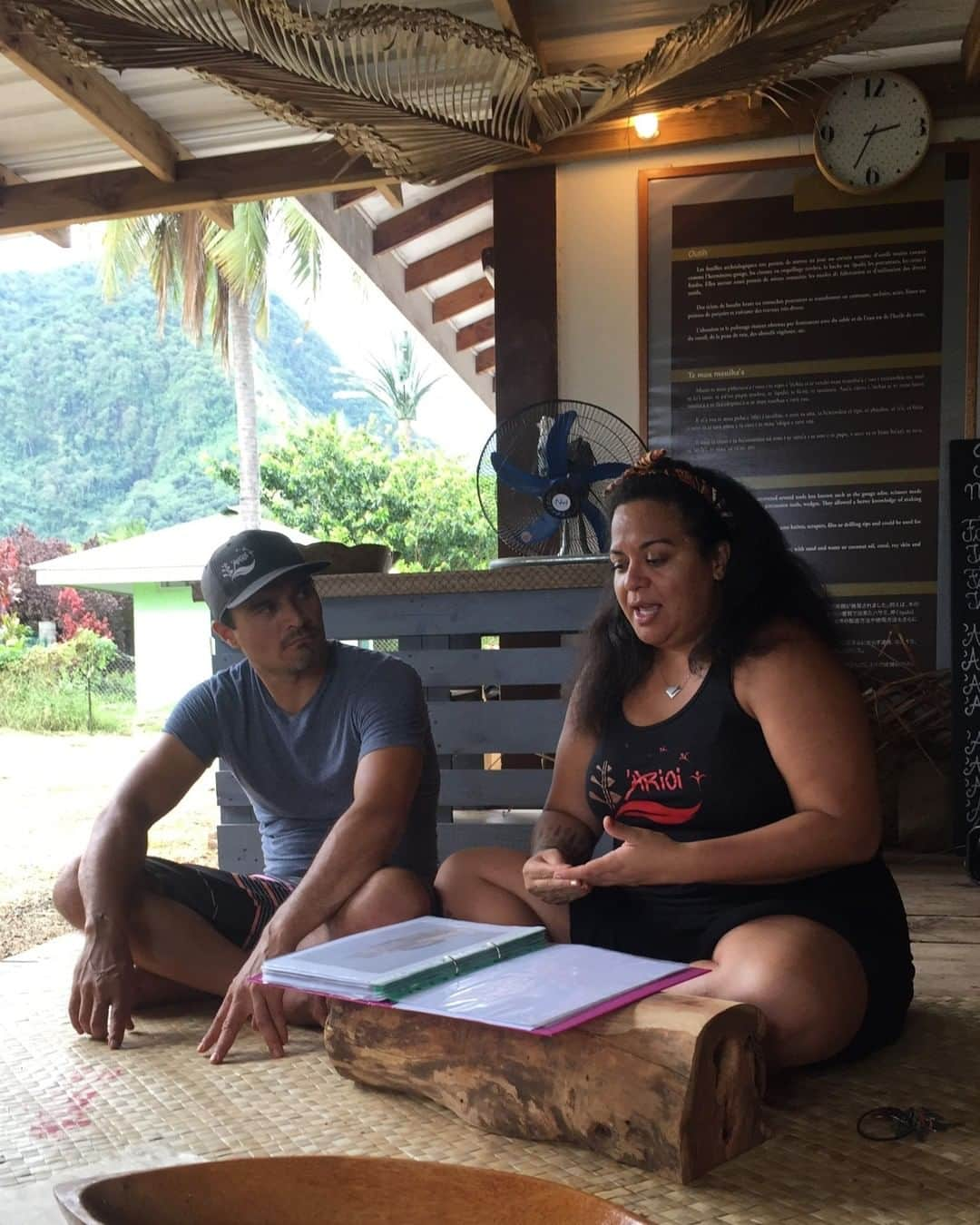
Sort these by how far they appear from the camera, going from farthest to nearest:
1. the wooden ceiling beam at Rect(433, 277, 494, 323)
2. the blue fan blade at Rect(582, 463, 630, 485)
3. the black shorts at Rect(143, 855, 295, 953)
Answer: the wooden ceiling beam at Rect(433, 277, 494, 323) < the blue fan blade at Rect(582, 463, 630, 485) < the black shorts at Rect(143, 855, 295, 953)

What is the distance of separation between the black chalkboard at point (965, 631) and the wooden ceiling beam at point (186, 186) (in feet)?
8.03

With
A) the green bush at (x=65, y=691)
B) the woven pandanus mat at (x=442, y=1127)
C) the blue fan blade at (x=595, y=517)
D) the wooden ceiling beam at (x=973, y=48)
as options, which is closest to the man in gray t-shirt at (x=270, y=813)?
the woven pandanus mat at (x=442, y=1127)

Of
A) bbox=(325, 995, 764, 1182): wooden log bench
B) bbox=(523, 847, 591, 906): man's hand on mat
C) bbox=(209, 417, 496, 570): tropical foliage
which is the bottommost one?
bbox=(325, 995, 764, 1182): wooden log bench

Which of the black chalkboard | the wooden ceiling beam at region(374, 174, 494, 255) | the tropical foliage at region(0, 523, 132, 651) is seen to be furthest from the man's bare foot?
the tropical foliage at region(0, 523, 132, 651)

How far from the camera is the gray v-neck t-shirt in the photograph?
94.6 inches

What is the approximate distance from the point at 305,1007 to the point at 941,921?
1610mm

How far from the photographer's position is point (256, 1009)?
6.59ft

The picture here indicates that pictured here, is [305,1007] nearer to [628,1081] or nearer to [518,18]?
[628,1081]

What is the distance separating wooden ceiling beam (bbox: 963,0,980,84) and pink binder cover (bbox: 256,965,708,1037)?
3.34 meters

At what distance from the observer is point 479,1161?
1595 millimetres

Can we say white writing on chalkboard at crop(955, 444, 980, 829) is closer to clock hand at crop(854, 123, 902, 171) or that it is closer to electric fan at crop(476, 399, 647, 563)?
electric fan at crop(476, 399, 647, 563)

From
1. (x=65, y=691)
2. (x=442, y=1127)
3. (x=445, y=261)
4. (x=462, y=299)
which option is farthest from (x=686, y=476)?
(x=65, y=691)

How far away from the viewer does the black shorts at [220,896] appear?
235 centimetres

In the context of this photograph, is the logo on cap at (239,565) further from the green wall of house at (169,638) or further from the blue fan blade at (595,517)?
the green wall of house at (169,638)
